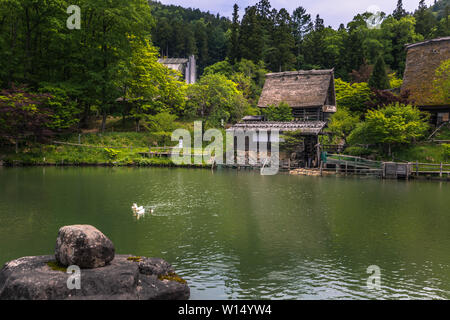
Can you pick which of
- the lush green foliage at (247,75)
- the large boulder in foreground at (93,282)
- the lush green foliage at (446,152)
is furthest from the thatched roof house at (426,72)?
the large boulder in foreground at (93,282)

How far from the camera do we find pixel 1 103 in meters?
34.5

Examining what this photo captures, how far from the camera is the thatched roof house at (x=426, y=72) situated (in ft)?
119

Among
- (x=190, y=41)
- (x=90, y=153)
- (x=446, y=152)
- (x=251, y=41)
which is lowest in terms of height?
(x=90, y=153)

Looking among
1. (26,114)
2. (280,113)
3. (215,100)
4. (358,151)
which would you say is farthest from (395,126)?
(26,114)

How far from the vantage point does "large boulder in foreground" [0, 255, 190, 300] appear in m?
7.34

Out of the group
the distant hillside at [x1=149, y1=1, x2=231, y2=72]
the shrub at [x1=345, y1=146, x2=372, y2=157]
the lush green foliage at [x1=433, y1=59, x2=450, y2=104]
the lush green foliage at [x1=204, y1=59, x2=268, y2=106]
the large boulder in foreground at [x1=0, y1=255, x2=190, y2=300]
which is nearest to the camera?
the large boulder in foreground at [x1=0, y1=255, x2=190, y2=300]

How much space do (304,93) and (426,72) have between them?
12.7m

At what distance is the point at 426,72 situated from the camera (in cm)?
3828

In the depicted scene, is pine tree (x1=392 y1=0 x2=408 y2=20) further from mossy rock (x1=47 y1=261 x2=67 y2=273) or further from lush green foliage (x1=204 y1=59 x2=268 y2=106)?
mossy rock (x1=47 y1=261 x2=67 y2=273)

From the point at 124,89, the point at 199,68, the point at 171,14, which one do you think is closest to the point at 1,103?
the point at 124,89

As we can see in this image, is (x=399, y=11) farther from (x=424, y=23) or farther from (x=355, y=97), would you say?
(x=355, y=97)

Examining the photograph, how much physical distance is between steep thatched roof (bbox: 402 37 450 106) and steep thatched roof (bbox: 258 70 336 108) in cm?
844

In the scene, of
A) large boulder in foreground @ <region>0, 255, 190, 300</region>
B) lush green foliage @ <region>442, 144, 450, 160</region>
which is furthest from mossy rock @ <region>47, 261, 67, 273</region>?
lush green foliage @ <region>442, 144, 450, 160</region>

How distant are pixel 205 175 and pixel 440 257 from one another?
21540mm
